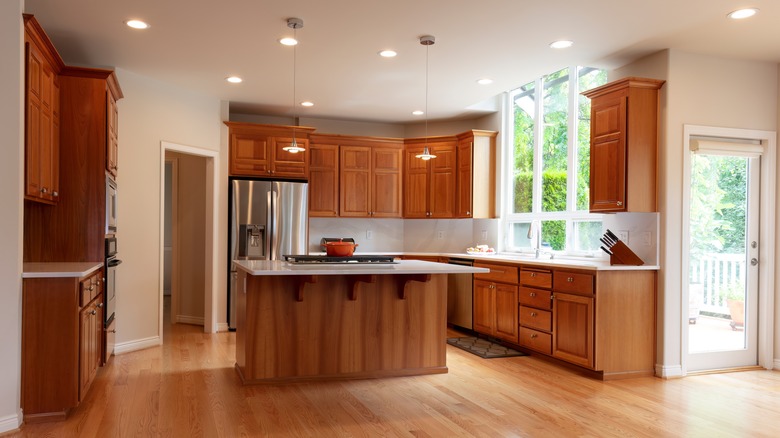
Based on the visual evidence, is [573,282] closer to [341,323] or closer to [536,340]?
[536,340]

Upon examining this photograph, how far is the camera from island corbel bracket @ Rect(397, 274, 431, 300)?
4363 mm

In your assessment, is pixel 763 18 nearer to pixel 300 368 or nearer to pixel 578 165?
pixel 578 165

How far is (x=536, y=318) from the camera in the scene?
507 cm

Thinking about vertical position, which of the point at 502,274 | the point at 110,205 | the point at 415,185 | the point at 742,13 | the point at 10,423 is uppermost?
the point at 742,13

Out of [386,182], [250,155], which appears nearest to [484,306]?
[386,182]

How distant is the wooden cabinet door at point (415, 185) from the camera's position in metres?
7.34

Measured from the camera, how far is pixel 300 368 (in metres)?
4.22

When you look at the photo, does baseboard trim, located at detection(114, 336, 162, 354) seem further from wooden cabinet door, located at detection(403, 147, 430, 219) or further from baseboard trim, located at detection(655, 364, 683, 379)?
baseboard trim, located at detection(655, 364, 683, 379)

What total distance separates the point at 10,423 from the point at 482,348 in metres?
3.73

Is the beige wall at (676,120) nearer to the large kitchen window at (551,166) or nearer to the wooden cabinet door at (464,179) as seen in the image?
the large kitchen window at (551,166)

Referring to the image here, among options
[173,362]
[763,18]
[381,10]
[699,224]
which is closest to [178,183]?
[173,362]

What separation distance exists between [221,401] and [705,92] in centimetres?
424

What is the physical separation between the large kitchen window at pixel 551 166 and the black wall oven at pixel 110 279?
3.80 metres

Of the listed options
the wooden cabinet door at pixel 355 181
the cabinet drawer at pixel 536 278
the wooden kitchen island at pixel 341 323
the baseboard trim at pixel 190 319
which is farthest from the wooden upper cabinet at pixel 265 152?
the cabinet drawer at pixel 536 278
